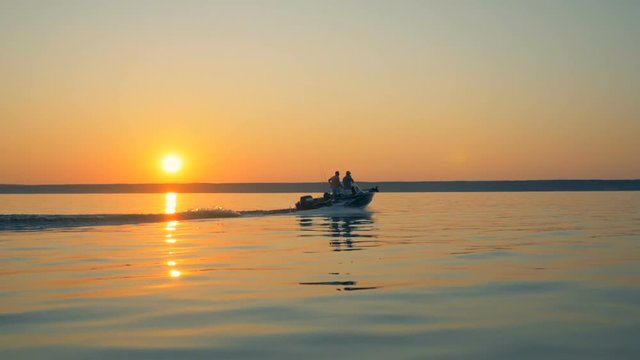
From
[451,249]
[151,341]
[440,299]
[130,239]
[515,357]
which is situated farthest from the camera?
[130,239]

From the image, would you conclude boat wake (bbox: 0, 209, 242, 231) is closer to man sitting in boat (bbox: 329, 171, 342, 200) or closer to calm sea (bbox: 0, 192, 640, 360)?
man sitting in boat (bbox: 329, 171, 342, 200)

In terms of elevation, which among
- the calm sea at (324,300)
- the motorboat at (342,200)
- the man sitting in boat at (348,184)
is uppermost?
the man sitting in boat at (348,184)

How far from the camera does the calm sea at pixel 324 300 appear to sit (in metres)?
11.3

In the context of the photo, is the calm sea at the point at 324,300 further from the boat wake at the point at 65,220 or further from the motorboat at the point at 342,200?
the motorboat at the point at 342,200

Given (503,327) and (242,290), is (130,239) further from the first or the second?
(503,327)

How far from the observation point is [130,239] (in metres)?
35.0

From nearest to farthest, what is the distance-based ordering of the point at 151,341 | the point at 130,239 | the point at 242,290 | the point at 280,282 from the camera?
the point at 151,341
the point at 242,290
the point at 280,282
the point at 130,239

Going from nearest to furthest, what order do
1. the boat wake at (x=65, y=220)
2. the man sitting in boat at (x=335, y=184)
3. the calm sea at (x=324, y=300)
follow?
the calm sea at (x=324, y=300)
the boat wake at (x=65, y=220)
the man sitting in boat at (x=335, y=184)

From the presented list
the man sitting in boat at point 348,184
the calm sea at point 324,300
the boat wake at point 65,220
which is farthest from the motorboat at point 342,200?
the calm sea at point 324,300

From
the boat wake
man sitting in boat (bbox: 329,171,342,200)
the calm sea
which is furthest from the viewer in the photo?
man sitting in boat (bbox: 329,171,342,200)

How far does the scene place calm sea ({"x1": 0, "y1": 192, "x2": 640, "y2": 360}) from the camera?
11.3m

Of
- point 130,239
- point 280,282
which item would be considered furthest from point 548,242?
point 130,239

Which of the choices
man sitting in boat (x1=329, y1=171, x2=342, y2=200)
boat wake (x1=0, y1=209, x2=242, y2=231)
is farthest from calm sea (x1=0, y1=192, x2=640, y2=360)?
man sitting in boat (x1=329, y1=171, x2=342, y2=200)

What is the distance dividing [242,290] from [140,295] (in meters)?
2.30
